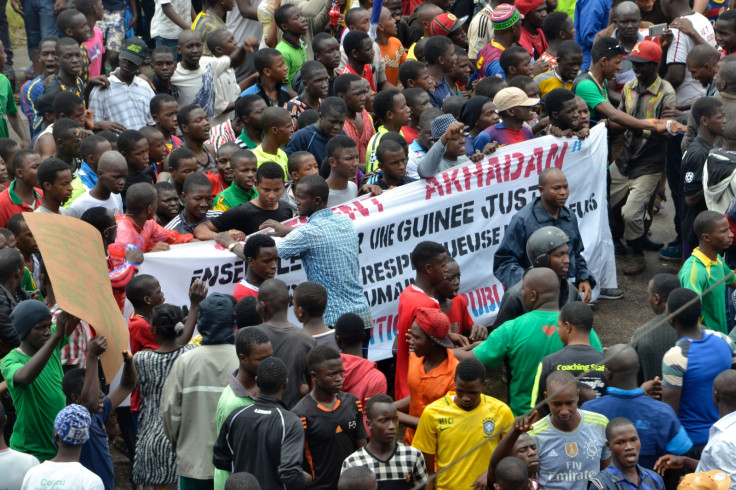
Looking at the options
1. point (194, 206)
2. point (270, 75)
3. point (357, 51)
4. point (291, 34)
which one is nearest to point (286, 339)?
point (194, 206)

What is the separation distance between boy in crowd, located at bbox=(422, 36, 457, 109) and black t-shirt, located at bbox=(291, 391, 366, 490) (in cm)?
567

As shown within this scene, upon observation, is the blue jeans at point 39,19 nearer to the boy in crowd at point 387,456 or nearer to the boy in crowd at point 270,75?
the boy in crowd at point 270,75

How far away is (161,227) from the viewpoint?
28.6 feet

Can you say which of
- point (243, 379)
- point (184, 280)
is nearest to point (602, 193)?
point (184, 280)

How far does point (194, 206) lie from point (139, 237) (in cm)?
59

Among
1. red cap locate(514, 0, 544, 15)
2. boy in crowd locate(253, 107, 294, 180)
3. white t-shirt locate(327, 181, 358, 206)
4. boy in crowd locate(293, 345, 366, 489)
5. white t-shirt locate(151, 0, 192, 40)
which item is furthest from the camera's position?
white t-shirt locate(151, 0, 192, 40)

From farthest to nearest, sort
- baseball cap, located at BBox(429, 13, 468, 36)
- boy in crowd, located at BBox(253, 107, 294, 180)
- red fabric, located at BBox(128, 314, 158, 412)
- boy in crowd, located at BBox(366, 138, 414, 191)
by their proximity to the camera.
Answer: baseball cap, located at BBox(429, 13, 468, 36) < boy in crowd, located at BBox(253, 107, 294, 180) < boy in crowd, located at BBox(366, 138, 414, 191) < red fabric, located at BBox(128, 314, 158, 412)

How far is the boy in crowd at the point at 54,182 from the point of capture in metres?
8.53

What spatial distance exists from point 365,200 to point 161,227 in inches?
64.8

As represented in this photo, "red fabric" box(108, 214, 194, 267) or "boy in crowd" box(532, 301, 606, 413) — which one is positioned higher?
"boy in crowd" box(532, 301, 606, 413)

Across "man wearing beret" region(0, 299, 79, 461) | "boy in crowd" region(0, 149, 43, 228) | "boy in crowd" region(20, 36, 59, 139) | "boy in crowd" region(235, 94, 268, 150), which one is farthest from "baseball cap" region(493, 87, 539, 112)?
"man wearing beret" region(0, 299, 79, 461)

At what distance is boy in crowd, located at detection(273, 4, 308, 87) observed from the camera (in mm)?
12328

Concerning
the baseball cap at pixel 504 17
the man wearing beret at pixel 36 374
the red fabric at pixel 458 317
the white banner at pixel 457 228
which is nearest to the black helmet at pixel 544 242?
the red fabric at pixel 458 317

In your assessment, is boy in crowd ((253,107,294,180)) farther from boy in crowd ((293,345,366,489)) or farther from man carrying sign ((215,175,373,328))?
boy in crowd ((293,345,366,489))
